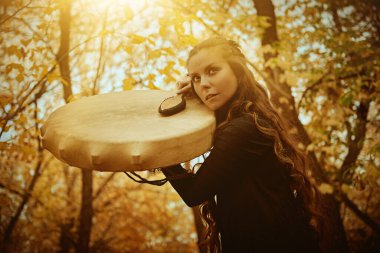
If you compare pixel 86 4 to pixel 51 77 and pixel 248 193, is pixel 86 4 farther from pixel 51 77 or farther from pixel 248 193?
pixel 248 193

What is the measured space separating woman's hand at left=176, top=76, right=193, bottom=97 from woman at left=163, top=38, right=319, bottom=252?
15 centimetres

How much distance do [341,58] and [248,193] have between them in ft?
13.7

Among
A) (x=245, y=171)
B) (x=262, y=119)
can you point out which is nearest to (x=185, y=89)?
(x=262, y=119)

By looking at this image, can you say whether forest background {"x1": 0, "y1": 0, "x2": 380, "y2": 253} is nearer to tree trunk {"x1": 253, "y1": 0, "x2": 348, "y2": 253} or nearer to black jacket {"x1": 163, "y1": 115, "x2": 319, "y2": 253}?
tree trunk {"x1": 253, "y1": 0, "x2": 348, "y2": 253}

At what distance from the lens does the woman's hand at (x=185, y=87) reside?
1979mm

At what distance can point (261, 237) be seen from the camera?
146 cm

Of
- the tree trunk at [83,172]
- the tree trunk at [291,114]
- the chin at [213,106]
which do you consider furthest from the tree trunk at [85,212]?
the chin at [213,106]

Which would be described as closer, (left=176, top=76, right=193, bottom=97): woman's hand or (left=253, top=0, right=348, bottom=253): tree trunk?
(left=176, top=76, right=193, bottom=97): woman's hand

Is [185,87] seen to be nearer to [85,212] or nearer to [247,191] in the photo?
[247,191]

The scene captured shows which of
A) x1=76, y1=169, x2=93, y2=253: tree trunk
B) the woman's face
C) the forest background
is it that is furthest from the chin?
x1=76, y1=169, x2=93, y2=253: tree trunk

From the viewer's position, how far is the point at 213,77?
1.72 metres

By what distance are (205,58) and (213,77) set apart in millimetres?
131

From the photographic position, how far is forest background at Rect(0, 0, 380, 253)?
3479mm

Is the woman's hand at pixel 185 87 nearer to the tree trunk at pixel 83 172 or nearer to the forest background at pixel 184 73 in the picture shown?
the forest background at pixel 184 73
